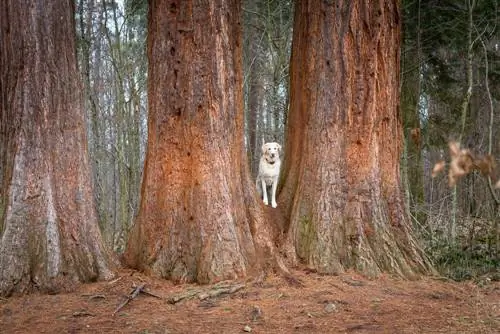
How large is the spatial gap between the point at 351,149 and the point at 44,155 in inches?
150

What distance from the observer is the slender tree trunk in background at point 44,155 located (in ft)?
19.7

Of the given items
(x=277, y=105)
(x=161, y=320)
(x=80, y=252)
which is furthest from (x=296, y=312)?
(x=277, y=105)

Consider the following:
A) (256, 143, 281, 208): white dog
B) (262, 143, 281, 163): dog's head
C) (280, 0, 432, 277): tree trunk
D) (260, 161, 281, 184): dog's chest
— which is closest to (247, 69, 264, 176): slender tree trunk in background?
(262, 143, 281, 163): dog's head

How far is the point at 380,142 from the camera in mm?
7062

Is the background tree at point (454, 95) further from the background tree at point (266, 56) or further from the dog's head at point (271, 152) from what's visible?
the background tree at point (266, 56)

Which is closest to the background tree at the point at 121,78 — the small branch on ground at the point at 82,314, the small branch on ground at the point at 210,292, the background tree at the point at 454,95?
the small branch on ground at the point at 210,292

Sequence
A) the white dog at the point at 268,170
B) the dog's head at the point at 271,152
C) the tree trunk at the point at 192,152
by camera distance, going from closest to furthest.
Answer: the tree trunk at the point at 192,152 → the white dog at the point at 268,170 → the dog's head at the point at 271,152

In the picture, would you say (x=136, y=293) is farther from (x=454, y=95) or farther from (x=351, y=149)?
(x=454, y=95)

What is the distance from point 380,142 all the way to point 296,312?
2.77 meters

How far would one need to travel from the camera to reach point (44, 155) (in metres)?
6.21

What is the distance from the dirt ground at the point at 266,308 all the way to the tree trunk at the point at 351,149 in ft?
1.35

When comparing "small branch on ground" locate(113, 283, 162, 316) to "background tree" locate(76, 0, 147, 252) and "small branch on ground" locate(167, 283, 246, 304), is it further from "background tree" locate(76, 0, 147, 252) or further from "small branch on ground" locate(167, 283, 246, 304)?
"background tree" locate(76, 0, 147, 252)

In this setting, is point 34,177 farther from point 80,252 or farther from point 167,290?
point 167,290

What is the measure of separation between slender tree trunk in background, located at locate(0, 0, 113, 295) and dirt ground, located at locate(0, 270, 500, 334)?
430 mm
